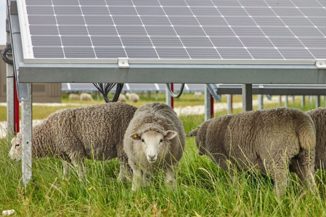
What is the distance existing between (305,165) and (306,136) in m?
0.38

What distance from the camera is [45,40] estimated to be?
327 inches

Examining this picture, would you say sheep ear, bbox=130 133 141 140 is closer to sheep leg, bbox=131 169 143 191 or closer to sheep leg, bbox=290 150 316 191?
sheep leg, bbox=131 169 143 191

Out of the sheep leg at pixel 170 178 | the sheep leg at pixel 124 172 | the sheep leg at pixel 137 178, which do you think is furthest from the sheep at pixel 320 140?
the sheep leg at pixel 124 172

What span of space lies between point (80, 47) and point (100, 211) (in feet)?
6.19

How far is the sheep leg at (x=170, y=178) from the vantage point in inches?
332

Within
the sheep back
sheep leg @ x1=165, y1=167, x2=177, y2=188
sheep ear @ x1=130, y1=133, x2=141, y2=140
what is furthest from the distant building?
sheep ear @ x1=130, y1=133, x2=141, y2=140

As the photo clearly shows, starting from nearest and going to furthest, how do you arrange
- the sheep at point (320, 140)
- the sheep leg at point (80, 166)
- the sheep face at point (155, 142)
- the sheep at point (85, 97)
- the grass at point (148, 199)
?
the grass at point (148, 199), the sheep face at point (155, 142), the sheep at point (320, 140), the sheep leg at point (80, 166), the sheep at point (85, 97)

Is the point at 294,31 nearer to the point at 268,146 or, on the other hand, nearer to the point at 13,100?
the point at 268,146

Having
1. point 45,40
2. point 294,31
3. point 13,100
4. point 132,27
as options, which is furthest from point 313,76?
point 13,100

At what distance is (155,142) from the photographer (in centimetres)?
835

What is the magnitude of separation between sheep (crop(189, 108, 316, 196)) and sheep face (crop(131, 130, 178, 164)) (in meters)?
0.71

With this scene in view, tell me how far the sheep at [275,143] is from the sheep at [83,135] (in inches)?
53.7

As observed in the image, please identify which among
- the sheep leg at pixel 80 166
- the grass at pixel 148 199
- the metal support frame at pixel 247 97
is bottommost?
the grass at pixel 148 199

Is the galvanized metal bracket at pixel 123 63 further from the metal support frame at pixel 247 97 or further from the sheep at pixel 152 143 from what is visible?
the metal support frame at pixel 247 97
